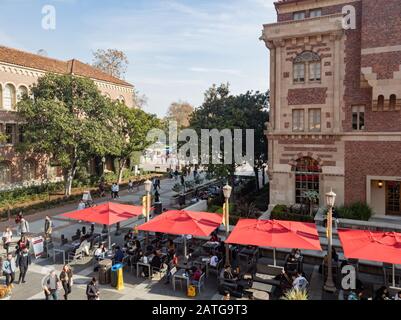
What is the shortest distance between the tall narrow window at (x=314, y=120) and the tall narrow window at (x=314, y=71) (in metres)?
2.15

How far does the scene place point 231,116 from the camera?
28.0m

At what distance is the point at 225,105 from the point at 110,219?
16270mm

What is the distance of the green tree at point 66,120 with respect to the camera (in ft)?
98.5

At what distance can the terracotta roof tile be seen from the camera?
115ft

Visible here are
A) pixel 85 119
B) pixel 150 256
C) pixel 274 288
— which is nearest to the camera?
pixel 274 288

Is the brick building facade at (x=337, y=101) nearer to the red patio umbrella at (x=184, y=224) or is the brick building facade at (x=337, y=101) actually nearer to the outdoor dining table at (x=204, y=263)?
the red patio umbrella at (x=184, y=224)

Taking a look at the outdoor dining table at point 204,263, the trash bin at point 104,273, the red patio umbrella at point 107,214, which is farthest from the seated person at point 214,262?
the red patio umbrella at point 107,214

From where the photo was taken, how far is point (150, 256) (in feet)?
51.4

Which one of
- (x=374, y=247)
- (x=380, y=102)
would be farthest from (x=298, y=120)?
(x=374, y=247)

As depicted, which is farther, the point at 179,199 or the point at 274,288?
the point at 179,199

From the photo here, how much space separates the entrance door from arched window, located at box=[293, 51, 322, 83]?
8.46 metres
